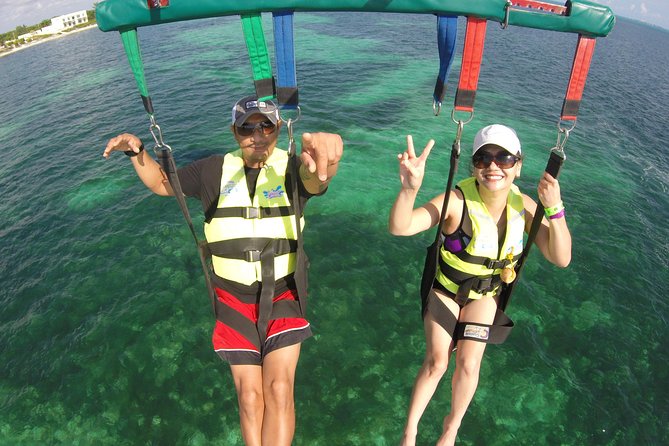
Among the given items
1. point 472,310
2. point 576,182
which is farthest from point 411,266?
point 576,182

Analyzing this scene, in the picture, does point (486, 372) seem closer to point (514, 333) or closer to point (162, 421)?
point (514, 333)

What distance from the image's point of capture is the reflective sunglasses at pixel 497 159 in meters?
3.15

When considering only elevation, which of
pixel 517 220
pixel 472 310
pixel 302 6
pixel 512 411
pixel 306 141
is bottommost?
pixel 512 411

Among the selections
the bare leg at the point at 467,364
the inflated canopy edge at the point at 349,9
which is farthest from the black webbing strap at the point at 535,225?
the inflated canopy edge at the point at 349,9

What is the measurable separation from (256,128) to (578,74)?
2.76m

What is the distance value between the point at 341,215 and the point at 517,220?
18.0 feet

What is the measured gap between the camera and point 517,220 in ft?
12.1

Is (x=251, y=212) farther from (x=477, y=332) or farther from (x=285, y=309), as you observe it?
(x=477, y=332)

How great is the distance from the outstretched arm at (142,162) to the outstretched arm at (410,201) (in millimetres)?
2257

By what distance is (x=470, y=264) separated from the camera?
12.2ft

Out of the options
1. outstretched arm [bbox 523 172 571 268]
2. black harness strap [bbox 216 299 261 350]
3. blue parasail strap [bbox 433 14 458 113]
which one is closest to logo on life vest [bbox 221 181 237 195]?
black harness strap [bbox 216 299 261 350]

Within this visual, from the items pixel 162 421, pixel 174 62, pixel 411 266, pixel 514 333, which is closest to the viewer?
pixel 162 421

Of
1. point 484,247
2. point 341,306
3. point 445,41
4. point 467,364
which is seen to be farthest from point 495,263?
point 341,306

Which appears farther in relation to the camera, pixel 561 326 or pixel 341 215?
pixel 341 215
